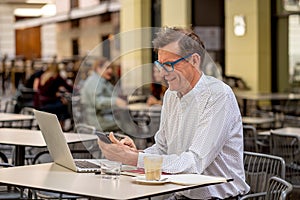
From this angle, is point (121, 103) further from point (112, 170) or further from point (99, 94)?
point (112, 170)

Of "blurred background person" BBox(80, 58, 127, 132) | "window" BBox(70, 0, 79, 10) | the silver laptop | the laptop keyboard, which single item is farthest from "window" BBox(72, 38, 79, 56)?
the silver laptop

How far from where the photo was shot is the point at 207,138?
3.77 m

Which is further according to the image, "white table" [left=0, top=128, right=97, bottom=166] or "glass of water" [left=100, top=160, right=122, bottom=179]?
"white table" [left=0, top=128, right=97, bottom=166]

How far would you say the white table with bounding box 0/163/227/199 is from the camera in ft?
10.7

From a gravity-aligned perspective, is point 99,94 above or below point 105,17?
below

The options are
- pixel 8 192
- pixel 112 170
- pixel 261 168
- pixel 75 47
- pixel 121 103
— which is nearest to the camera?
pixel 112 170

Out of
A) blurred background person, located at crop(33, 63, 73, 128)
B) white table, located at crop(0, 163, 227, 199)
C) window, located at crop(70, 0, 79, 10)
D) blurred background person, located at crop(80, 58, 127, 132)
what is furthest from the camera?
window, located at crop(70, 0, 79, 10)

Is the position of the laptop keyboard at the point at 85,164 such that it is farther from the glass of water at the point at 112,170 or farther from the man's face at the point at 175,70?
the man's face at the point at 175,70

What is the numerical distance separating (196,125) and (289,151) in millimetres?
A: 2741

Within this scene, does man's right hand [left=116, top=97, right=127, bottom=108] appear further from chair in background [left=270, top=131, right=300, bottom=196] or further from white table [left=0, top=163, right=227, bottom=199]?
white table [left=0, top=163, right=227, bottom=199]

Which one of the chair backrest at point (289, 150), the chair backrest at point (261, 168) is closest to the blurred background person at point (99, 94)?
the chair backrest at point (289, 150)

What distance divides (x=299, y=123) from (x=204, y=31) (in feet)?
22.1

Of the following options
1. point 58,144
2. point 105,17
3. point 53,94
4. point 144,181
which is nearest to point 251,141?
point 58,144

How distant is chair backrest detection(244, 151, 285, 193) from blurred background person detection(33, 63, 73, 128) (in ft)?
22.7
